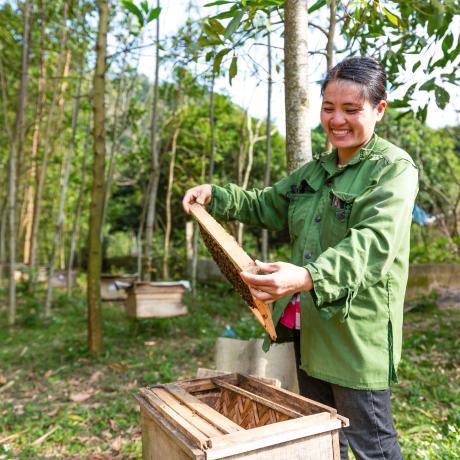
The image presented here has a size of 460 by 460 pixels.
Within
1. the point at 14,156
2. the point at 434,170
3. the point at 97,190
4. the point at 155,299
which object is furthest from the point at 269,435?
the point at 434,170

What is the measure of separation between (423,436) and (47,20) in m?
7.90

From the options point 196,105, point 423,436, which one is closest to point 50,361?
point 423,436

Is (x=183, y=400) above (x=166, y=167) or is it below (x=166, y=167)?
below

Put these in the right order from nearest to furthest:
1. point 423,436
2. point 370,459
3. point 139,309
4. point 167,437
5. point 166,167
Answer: point 167,437, point 370,459, point 423,436, point 139,309, point 166,167

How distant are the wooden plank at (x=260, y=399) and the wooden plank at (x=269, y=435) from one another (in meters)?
0.13

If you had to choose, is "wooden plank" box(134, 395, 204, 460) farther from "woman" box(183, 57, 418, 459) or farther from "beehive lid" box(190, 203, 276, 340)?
"woman" box(183, 57, 418, 459)

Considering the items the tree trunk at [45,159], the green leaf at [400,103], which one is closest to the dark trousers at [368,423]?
the green leaf at [400,103]

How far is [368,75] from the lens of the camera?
5.79ft

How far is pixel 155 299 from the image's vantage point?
20.5 ft

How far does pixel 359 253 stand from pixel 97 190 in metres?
4.54

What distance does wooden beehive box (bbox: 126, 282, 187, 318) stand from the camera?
20.2 feet

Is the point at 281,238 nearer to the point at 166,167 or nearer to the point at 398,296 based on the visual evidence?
the point at 166,167

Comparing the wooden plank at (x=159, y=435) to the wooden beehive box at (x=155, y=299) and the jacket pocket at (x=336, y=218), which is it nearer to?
the jacket pocket at (x=336, y=218)

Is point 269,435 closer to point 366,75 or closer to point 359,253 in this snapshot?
point 359,253
